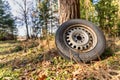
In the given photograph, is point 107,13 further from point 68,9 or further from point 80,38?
point 80,38

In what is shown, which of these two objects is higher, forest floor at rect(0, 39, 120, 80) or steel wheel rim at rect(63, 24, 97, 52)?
steel wheel rim at rect(63, 24, 97, 52)

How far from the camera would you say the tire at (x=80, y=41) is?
4.52 meters

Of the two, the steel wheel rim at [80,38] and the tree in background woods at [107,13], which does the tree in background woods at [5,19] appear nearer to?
the tree in background woods at [107,13]

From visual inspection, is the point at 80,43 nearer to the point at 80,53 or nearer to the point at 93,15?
the point at 80,53

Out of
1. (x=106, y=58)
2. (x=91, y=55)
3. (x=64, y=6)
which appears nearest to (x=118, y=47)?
(x=106, y=58)

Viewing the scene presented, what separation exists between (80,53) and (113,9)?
1011cm

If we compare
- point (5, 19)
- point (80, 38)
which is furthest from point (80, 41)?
point (5, 19)

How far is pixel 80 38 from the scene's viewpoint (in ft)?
16.0

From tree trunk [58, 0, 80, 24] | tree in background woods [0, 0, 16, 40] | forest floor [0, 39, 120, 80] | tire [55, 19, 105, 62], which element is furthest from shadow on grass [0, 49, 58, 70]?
tree in background woods [0, 0, 16, 40]

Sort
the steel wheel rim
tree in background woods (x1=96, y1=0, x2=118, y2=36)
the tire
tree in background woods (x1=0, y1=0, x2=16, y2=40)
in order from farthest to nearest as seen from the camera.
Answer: tree in background woods (x1=0, y1=0, x2=16, y2=40), tree in background woods (x1=96, y1=0, x2=118, y2=36), the steel wheel rim, the tire

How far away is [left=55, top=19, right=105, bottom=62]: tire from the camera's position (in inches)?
178

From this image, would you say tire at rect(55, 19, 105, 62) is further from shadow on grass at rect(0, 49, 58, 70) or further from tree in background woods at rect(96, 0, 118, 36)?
tree in background woods at rect(96, 0, 118, 36)

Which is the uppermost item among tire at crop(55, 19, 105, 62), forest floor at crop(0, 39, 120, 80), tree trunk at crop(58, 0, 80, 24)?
tree trunk at crop(58, 0, 80, 24)

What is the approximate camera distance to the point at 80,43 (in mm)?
4777
